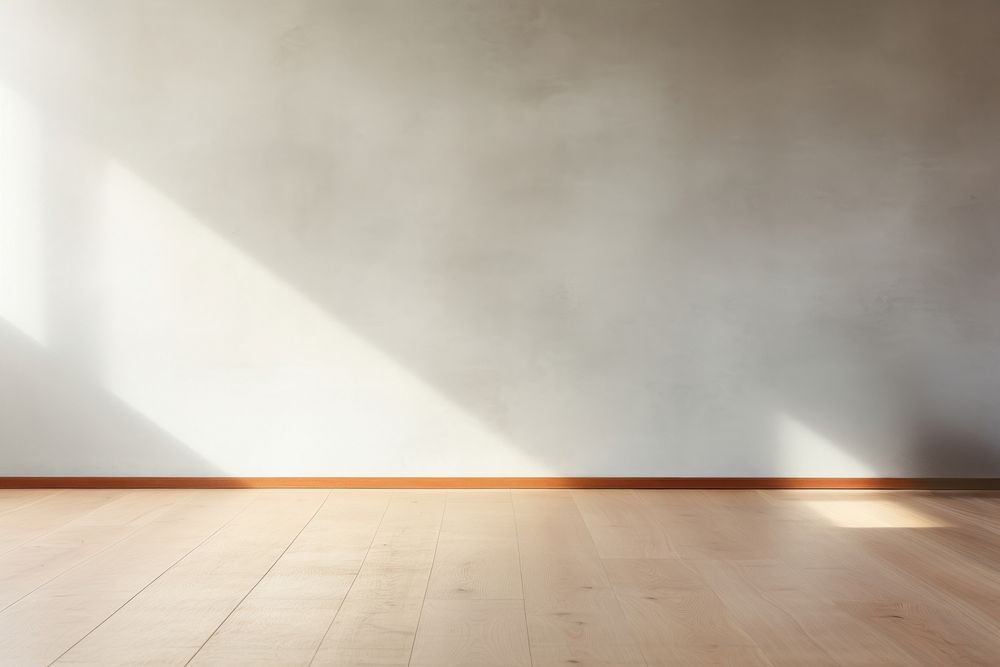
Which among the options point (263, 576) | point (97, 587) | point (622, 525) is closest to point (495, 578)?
point (263, 576)

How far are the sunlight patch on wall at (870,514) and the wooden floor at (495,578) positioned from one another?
0.01 meters

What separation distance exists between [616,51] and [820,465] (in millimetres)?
1986

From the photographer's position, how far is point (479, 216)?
3797 millimetres

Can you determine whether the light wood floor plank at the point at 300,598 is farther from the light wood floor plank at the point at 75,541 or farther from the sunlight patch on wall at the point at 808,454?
the sunlight patch on wall at the point at 808,454

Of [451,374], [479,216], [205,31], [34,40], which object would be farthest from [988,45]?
[34,40]

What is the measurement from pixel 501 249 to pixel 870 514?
1803 mm

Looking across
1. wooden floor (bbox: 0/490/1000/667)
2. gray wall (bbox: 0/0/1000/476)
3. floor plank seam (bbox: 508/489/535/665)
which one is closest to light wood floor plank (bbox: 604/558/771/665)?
wooden floor (bbox: 0/490/1000/667)

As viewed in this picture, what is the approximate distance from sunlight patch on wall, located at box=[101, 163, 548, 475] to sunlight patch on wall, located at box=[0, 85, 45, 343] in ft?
0.92

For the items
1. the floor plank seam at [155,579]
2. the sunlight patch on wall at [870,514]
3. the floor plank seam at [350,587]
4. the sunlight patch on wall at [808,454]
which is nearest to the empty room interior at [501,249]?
the sunlight patch on wall at [808,454]

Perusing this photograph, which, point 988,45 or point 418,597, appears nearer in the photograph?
point 418,597

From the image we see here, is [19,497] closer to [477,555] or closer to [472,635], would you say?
[477,555]

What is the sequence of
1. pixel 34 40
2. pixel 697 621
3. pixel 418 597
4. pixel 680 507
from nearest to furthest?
pixel 697 621, pixel 418 597, pixel 680 507, pixel 34 40

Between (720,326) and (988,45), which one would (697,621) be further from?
(988,45)

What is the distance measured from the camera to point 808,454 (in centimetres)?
385
